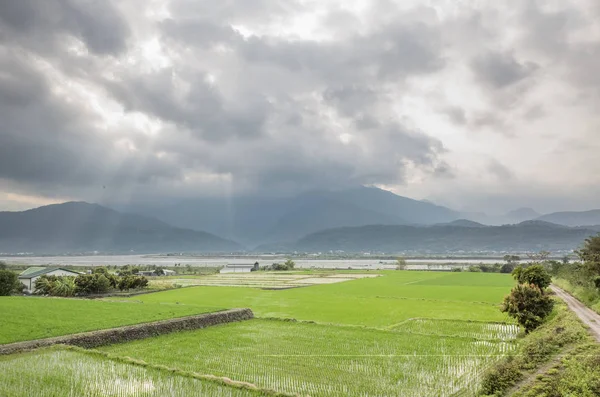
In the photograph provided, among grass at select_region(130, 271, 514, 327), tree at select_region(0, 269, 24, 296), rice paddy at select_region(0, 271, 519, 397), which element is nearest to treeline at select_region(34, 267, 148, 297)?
tree at select_region(0, 269, 24, 296)

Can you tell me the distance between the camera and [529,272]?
24.8 m

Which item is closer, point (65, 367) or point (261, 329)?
point (65, 367)

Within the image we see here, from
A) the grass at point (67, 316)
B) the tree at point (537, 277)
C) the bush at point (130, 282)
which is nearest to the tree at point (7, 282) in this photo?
the bush at point (130, 282)

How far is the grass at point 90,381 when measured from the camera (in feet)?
37.8

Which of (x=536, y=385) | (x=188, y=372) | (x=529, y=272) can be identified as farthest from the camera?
(x=529, y=272)

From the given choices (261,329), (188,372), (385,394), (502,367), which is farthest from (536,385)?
(261,329)

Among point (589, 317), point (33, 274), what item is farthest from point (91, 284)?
point (589, 317)

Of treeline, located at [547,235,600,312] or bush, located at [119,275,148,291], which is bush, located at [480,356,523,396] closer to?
treeline, located at [547,235,600,312]

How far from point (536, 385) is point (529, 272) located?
1582cm

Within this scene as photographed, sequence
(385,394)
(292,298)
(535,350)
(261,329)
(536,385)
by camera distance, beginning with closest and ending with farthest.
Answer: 1. (536,385)
2. (385,394)
3. (535,350)
4. (261,329)
5. (292,298)

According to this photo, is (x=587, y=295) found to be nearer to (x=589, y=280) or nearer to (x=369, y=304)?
(x=589, y=280)

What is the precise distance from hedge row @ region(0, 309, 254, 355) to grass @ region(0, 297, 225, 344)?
2.29 feet

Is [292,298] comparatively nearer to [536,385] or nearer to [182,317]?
[182,317]

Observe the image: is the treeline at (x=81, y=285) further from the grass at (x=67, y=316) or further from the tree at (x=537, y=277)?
the tree at (x=537, y=277)
